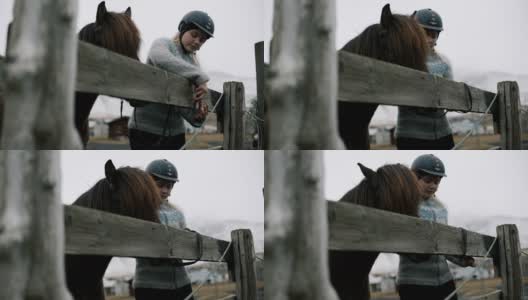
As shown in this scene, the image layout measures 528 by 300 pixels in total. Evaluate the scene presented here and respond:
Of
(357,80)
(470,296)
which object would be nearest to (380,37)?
(357,80)

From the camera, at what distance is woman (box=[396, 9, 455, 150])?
2098 millimetres

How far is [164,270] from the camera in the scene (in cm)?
207

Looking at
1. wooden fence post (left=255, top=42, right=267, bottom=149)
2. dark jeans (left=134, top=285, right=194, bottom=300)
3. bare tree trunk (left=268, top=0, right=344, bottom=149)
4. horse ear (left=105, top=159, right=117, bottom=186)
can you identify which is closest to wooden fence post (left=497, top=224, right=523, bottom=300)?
bare tree trunk (left=268, top=0, right=344, bottom=149)

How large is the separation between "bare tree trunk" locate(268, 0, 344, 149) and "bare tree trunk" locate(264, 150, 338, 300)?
5 centimetres

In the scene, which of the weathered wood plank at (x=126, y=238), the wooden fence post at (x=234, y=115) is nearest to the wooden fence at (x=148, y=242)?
the weathered wood plank at (x=126, y=238)

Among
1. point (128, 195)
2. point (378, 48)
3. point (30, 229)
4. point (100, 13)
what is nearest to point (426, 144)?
point (378, 48)

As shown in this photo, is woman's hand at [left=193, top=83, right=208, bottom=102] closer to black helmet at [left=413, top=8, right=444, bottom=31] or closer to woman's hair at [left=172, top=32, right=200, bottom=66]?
woman's hair at [left=172, top=32, right=200, bottom=66]

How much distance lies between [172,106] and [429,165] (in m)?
0.65

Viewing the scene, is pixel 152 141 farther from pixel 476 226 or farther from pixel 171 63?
pixel 476 226

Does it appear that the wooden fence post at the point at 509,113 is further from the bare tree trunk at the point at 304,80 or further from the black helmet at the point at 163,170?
the black helmet at the point at 163,170

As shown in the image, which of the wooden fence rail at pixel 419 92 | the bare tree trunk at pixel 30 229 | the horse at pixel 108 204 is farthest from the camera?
the wooden fence rail at pixel 419 92

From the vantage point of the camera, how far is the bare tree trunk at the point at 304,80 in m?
1.95

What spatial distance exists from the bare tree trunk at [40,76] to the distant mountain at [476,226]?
0.81 meters

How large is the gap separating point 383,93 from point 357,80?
9cm
